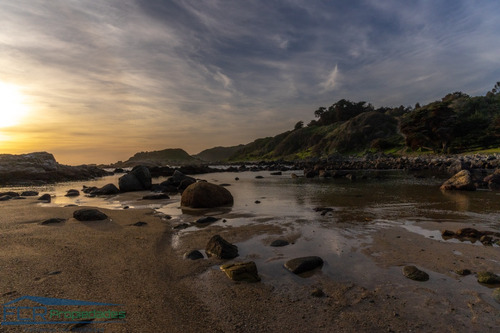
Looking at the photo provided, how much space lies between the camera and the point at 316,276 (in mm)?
5816

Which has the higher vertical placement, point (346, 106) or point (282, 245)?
point (346, 106)

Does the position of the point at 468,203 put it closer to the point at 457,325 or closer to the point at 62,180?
the point at 457,325

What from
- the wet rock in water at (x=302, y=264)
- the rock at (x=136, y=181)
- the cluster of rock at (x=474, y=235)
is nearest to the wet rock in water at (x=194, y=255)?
the wet rock in water at (x=302, y=264)

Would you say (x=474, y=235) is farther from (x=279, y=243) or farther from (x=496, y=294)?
(x=279, y=243)

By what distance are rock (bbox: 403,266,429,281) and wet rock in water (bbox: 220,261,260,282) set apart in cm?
→ 313

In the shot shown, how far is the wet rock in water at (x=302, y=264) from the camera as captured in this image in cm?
606

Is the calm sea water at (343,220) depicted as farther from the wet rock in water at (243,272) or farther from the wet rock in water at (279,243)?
the wet rock in water at (243,272)

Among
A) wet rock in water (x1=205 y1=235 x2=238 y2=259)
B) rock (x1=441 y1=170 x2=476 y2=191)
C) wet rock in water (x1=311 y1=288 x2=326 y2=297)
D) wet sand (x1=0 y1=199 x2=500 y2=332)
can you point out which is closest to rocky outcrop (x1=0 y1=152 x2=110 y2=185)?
wet sand (x1=0 y1=199 x2=500 y2=332)

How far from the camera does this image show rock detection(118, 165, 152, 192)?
24.1m

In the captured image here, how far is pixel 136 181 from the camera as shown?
81.0ft

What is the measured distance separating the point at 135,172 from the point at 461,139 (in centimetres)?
6813

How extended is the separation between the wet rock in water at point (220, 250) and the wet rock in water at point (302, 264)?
1.50 meters

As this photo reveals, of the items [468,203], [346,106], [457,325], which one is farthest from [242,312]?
[346,106]

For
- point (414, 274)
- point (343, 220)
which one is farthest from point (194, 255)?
point (343, 220)
